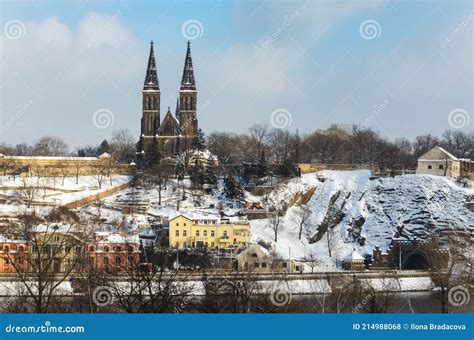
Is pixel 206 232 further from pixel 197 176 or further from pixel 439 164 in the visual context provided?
pixel 439 164

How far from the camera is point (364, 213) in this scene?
23484 mm

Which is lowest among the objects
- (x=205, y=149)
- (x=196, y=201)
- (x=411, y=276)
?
(x=411, y=276)

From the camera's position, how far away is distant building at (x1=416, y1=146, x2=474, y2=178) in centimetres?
2552

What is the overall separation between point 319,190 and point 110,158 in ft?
24.9

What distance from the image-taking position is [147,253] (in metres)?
17.8

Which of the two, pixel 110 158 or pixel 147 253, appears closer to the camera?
pixel 147 253

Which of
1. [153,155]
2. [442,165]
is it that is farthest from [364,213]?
[153,155]

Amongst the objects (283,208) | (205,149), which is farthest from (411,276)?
(205,149)

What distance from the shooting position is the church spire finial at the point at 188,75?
1126 inches

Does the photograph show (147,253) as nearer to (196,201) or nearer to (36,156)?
(196,201)

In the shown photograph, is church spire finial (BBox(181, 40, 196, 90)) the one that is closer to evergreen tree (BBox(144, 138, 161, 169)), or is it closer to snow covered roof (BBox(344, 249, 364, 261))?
evergreen tree (BBox(144, 138, 161, 169))

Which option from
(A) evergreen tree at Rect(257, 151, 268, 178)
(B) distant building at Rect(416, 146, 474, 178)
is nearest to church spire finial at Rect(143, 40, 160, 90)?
(A) evergreen tree at Rect(257, 151, 268, 178)

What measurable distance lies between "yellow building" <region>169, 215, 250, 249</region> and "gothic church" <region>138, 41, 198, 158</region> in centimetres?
822

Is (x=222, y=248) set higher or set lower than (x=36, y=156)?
lower
